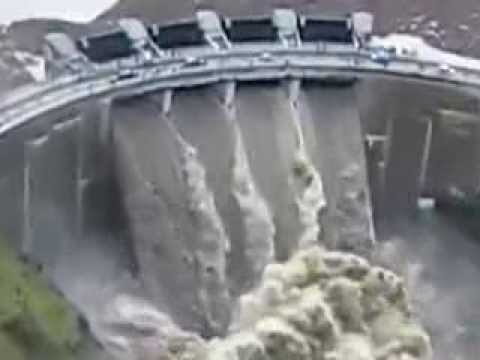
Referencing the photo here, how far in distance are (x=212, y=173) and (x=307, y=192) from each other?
79.6 inches

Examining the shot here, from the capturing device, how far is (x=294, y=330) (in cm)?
1961

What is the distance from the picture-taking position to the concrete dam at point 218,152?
2931cm

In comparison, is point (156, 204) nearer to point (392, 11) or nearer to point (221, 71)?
point (221, 71)

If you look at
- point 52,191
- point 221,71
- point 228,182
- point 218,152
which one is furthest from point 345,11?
point 52,191

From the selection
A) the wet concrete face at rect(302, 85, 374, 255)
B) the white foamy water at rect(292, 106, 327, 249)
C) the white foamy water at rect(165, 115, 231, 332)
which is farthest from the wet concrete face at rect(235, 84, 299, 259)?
the white foamy water at rect(165, 115, 231, 332)

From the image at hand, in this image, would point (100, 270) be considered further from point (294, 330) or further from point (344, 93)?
point (294, 330)

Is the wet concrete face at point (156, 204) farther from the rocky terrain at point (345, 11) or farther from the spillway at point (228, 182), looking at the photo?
the rocky terrain at point (345, 11)

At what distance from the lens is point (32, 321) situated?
904 inches

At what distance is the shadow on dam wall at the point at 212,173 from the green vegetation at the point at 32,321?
3640 mm

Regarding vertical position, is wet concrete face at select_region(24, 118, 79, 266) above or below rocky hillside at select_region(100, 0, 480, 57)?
above

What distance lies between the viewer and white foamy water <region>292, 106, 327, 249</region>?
30125mm

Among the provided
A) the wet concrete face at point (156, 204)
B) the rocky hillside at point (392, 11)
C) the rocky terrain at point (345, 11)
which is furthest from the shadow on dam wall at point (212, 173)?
the rocky hillside at point (392, 11)

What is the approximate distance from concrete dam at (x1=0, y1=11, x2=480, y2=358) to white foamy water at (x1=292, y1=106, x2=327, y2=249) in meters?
0.04

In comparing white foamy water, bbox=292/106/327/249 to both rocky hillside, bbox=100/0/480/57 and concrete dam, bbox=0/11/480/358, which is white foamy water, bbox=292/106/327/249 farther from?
rocky hillside, bbox=100/0/480/57
